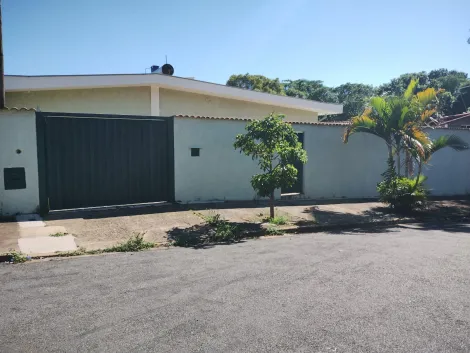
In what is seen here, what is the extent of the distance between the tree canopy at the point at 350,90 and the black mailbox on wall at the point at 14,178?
25.2 m

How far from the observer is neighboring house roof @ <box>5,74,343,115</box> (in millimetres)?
10766

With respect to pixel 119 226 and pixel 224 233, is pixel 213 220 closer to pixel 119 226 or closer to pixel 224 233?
pixel 224 233

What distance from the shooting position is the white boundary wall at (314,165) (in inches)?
386

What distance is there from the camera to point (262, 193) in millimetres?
8297

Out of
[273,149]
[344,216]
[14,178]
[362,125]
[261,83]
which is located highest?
[261,83]

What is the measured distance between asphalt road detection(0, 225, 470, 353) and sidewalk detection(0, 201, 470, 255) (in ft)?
3.06

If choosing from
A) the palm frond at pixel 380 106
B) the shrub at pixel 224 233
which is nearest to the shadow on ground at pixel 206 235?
Answer: the shrub at pixel 224 233

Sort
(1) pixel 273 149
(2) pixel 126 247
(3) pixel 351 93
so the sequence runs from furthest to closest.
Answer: (3) pixel 351 93
(1) pixel 273 149
(2) pixel 126 247

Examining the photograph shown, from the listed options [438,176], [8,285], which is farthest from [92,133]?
[438,176]

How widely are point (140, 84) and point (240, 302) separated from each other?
10.1 m

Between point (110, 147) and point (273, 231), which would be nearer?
point (273, 231)

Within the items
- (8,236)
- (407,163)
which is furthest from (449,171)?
(8,236)

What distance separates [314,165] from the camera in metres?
12.0

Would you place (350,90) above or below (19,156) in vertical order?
above
